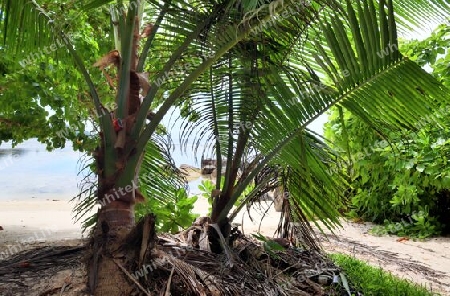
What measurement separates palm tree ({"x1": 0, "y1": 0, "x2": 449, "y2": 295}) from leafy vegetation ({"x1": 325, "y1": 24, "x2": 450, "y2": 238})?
2308 millimetres

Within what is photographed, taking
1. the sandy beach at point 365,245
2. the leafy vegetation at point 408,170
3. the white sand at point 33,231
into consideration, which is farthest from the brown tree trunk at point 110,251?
the leafy vegetation at point 408,170

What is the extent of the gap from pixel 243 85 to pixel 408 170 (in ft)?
12.4

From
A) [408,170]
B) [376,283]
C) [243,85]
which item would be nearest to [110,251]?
[243,85]

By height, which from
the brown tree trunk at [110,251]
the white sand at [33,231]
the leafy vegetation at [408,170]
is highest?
the leafy vegetation at [408,170]

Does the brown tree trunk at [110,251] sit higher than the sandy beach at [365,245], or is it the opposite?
the brown tree trunk at [110,251]

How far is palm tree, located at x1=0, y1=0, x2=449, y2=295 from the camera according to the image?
1775 millimetres

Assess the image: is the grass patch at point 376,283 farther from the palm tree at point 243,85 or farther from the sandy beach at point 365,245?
the palm tree at point 243,85

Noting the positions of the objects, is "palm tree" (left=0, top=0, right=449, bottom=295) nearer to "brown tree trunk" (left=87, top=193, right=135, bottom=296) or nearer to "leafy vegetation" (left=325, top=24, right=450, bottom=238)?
"brown tree trunk" (left=87, top=193, right=135, bottom=296)

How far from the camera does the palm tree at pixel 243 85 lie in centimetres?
178

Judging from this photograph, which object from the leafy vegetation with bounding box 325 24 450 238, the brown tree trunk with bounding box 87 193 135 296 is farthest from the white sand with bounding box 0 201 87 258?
the leafy vegetation with bounding box 325 24 450 238

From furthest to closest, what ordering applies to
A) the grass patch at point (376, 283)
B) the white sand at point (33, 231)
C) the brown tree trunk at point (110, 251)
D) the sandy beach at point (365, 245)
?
the white sand at point (33, 231)
the sandy beach at point (365, 245)
the grass patch at point (376, 283)
the brown tree trunk at point (110, 251)

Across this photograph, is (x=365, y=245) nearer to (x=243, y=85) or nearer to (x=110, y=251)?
(x=243, y=85)

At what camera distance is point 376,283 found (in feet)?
9.13

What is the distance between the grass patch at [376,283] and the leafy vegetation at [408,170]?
1659 millimetres
